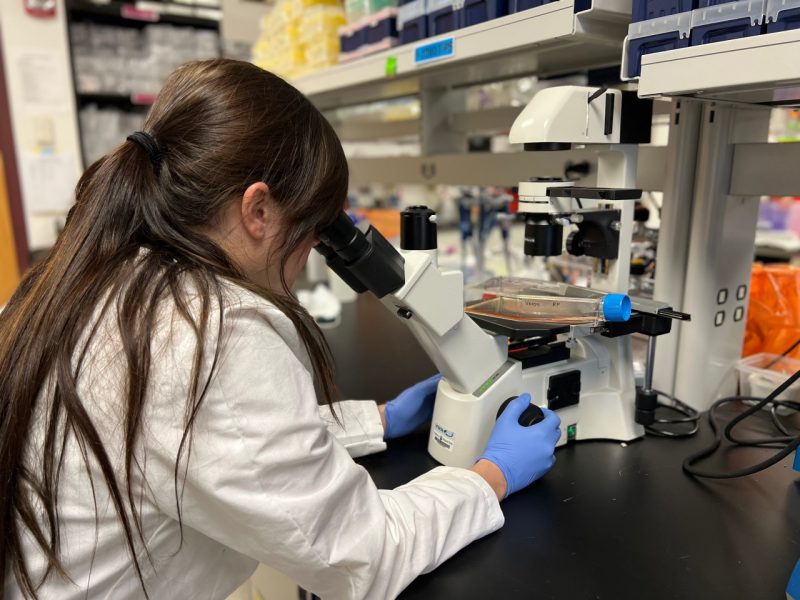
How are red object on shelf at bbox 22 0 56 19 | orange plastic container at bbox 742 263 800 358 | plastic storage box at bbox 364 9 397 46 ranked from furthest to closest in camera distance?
red object on shelf at bbox 22 0 56 19, plastic storage box at bbox 364 9 397 46, orange plastic container at bbox 742 263 800 358

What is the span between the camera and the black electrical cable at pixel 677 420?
100 cm

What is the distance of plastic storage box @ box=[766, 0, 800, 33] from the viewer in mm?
Result: 639

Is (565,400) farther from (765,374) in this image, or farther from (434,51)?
(434,51)

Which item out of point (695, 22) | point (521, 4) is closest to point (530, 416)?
point (695, 22)

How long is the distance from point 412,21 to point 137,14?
2.71 m

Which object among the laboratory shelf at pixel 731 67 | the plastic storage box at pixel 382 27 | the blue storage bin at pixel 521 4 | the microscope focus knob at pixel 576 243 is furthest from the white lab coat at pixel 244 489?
the plastic storage box at pixel 382 27

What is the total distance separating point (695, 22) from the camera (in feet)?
2.40

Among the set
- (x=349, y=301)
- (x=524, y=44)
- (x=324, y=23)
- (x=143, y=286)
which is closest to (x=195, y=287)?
(x=143, y=286)

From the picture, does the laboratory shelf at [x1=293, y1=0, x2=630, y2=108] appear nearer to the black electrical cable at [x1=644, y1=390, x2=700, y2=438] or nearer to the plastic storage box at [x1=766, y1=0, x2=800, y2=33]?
the plastic storage box at [x1=766, y1=0, x2=800, y2=33]

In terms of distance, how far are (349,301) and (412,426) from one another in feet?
3.84

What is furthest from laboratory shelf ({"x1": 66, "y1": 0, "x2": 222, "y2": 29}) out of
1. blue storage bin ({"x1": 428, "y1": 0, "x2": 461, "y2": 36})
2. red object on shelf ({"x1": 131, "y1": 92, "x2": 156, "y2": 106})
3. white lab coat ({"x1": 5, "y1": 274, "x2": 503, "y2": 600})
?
white lab coat ({"x1": 5, "y1": 274, "x2": 503, "y2": 600})

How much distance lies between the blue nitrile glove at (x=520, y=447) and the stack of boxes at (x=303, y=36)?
125 centimetres

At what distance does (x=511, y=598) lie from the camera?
641mm

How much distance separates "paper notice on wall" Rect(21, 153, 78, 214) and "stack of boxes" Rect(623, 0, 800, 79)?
3.31 metres
